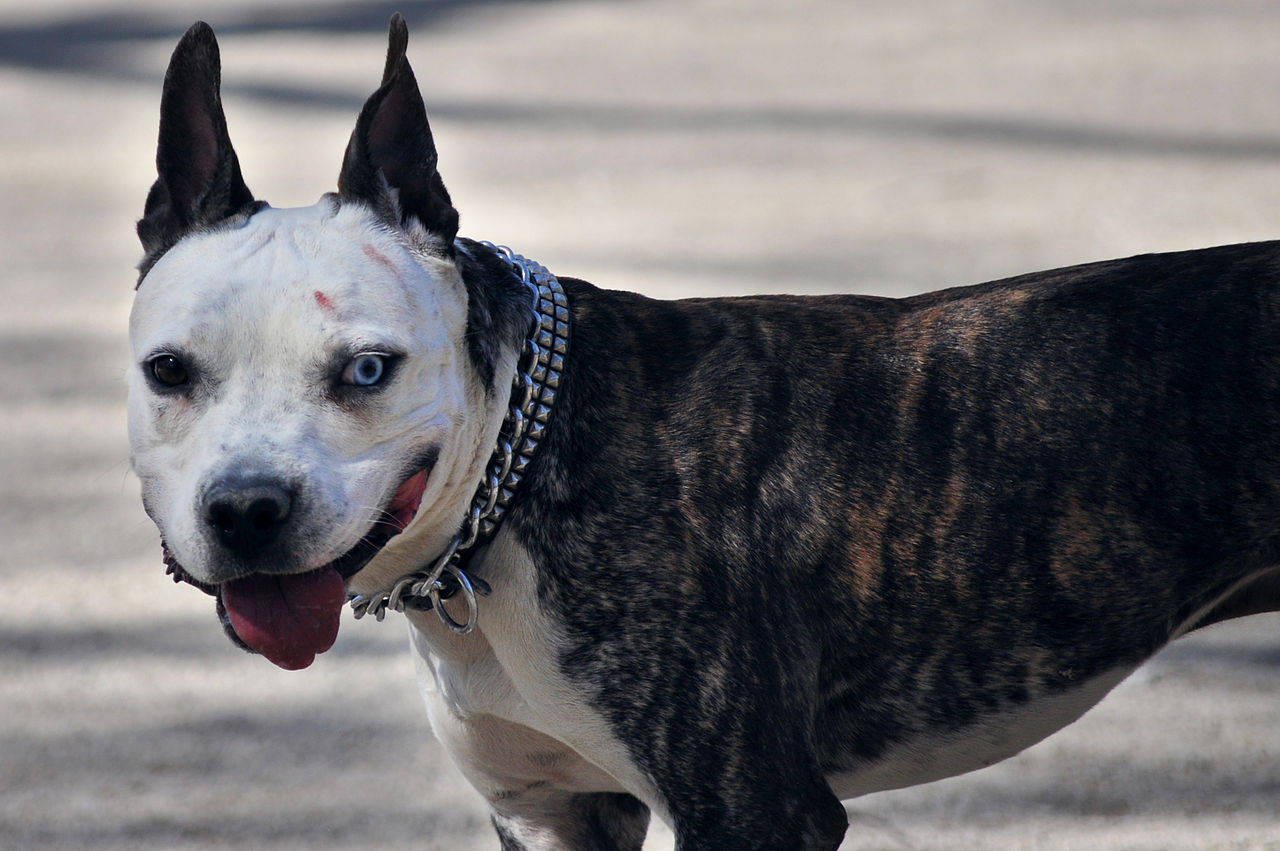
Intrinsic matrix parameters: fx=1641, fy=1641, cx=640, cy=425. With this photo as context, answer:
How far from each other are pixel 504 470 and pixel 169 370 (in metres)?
0.48

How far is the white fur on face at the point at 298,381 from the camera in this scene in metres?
2.10

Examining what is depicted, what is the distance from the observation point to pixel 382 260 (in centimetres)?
225

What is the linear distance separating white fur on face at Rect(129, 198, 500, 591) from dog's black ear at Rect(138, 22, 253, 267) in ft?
0.29

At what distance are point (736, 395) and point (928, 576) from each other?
0.39 metres

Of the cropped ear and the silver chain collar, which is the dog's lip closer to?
the silver chain collar

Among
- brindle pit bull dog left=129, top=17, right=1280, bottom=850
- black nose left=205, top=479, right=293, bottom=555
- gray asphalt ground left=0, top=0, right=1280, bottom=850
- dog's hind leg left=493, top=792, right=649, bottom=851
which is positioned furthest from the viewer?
gray asphalt ground left=0, top=0, right=1280, bottom=850

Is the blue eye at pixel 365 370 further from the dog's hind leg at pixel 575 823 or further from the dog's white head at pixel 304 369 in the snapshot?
the dog's hind leg at pixel 575 823

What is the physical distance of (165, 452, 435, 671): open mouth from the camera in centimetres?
218

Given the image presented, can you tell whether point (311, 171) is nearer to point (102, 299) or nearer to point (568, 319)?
point (102, 299)

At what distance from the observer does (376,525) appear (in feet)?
7.22

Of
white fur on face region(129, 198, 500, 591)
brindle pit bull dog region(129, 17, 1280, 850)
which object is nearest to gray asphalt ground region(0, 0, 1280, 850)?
brindle pit bull dog region(129, 17, 1280, 850)

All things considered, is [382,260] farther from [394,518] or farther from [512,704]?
[512,704]

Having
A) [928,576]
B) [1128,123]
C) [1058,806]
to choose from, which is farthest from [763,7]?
[928,576]

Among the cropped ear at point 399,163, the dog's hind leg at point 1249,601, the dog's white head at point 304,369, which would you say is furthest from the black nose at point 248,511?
the dog's hind leg at point 1249,601
